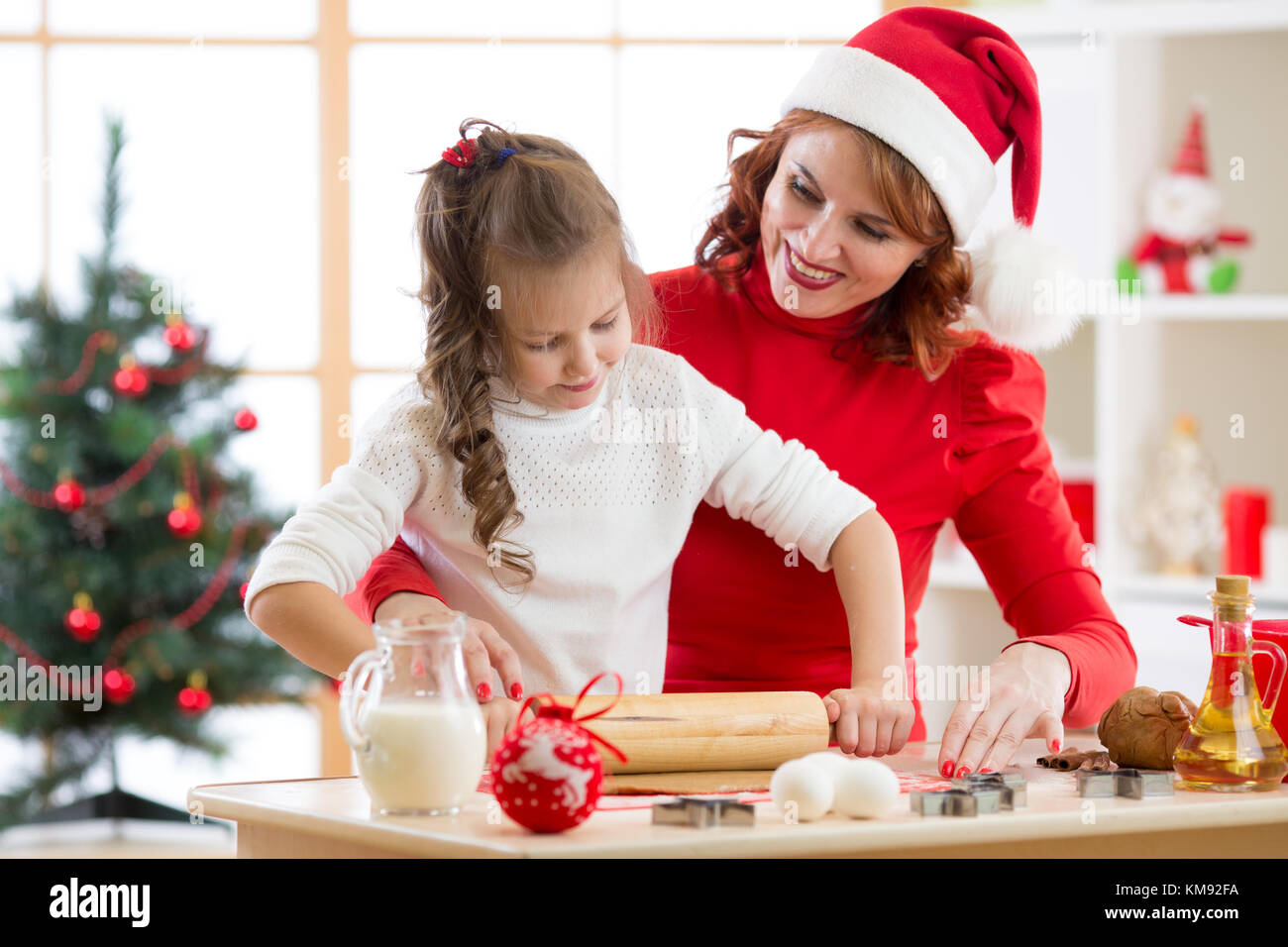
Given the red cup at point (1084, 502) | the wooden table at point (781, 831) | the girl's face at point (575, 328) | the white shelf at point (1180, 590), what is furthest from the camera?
the red cup at point (1084, 502)

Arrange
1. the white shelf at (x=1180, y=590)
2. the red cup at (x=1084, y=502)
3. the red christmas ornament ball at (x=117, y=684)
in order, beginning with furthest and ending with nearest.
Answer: the red cup at (x=1084, y=502), the red christmas ornament ball at (x=117, y=684), the white shelf at (x=1180, y=590)

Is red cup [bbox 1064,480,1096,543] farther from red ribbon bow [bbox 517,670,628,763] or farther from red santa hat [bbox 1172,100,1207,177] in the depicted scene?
red ribbon bow [bbox 517,670,628,763]

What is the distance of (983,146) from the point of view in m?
Result: 1.66

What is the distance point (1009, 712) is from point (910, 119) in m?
0.70

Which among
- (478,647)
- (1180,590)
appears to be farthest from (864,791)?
(1180,590)

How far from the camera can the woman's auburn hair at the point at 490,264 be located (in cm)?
138

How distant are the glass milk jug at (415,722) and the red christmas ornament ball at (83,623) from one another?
2194 millimetres

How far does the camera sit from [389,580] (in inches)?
55.9

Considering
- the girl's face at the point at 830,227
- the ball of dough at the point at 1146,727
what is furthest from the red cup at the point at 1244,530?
the ball of dough at the point at 1146,727

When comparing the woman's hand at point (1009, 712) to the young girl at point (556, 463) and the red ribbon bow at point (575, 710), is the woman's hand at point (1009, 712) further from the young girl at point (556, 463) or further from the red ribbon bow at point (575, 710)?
the red ribbon bow at point (575, 710)

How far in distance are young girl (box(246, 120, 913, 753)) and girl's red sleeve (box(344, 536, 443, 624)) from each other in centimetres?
2

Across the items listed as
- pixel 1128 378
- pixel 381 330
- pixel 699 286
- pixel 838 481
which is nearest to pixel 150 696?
pixel 381 330

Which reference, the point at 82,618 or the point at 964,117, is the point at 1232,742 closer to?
the point at 964,117

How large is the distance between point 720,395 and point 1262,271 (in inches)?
79.1
